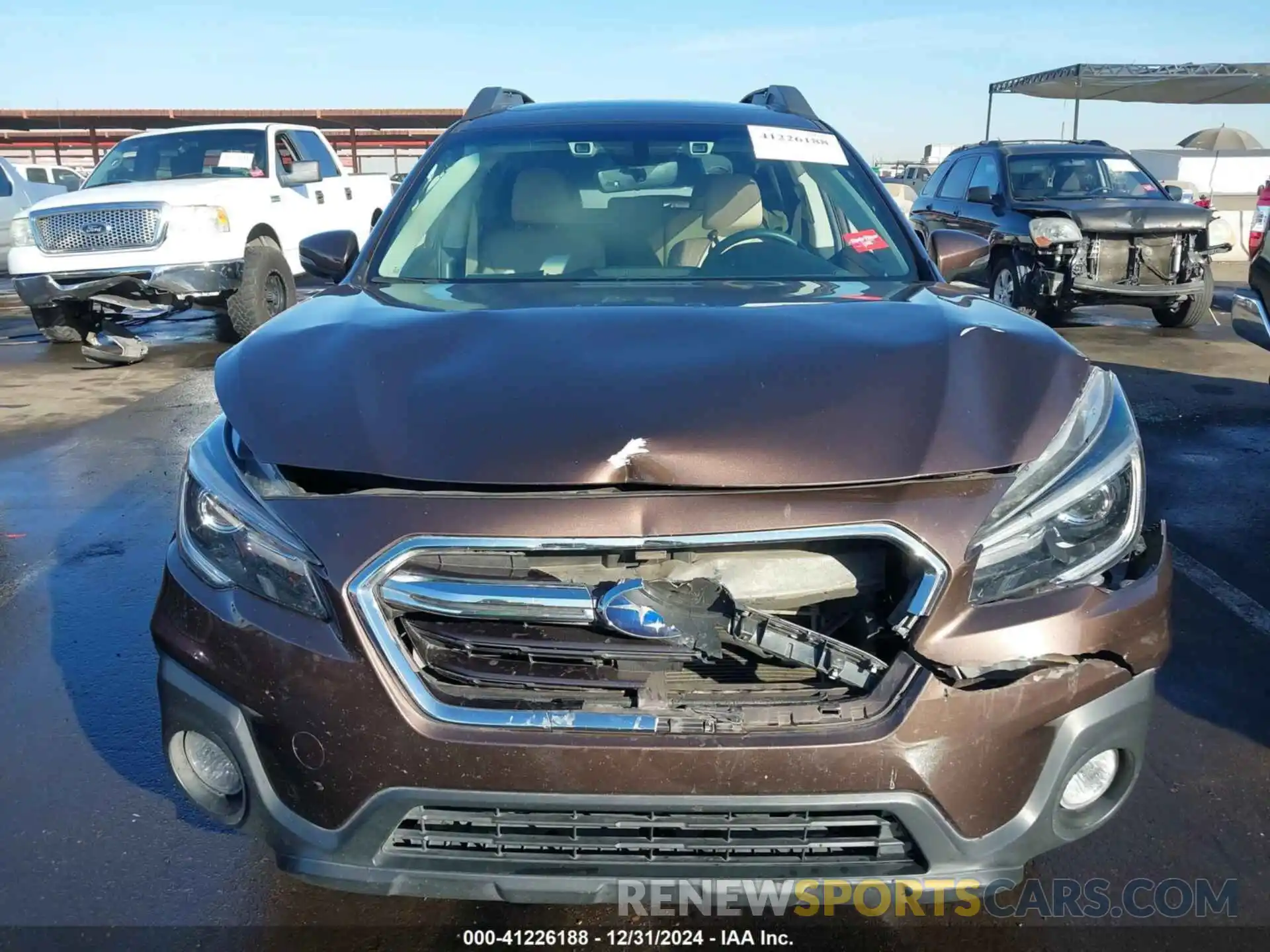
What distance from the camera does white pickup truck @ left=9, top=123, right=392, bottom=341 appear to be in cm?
850

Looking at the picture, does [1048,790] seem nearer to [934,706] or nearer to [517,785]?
[934,706]

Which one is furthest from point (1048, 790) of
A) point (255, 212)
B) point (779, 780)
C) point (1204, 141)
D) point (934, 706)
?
point (1204, 141)

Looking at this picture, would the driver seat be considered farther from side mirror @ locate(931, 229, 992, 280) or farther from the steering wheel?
side mirror @ locate(931, 229, 992, 280)

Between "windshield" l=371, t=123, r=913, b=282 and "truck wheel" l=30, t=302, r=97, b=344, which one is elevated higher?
"windshield" l=371, t=123, r=913, b=282

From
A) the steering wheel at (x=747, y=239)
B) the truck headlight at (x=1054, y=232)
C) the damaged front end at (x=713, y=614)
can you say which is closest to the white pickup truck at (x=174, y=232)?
the steering wheel at (x=747, y=239)

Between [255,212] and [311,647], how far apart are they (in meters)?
8.44

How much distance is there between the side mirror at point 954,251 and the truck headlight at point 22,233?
812cm

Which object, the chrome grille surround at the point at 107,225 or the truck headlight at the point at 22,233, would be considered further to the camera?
the truck headlight at the point at 22,233

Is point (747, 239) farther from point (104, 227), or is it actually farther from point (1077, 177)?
point (1077, 177)

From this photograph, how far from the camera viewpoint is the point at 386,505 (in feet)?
5.62

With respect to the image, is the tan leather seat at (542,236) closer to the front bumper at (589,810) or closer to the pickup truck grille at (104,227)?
the front bumper at (589,810)

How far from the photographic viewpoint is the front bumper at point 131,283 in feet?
27.6

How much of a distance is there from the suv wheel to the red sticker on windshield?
21.8 ft

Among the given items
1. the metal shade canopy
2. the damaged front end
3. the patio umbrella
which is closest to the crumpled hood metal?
the damaged front end
